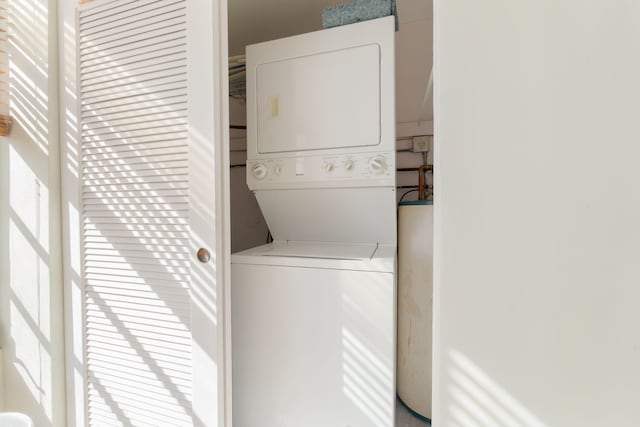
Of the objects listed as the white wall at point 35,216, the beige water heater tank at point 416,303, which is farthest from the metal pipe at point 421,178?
the white wall at point 35,216

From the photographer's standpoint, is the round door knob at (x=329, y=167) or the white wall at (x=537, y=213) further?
the round door knob at (x=329, y=167)

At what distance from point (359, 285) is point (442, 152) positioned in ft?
2.10

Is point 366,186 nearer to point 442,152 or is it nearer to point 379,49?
point 442,152

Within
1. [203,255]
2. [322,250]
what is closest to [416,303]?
[322,250]

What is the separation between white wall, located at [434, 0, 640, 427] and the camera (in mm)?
754

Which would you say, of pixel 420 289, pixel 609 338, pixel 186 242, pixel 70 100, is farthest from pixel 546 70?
pixel 70 100

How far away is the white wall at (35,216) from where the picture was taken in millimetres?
1608

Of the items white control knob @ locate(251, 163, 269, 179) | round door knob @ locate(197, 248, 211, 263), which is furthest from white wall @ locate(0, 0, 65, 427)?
white control knob @ locate(251, 163, 269, 179)

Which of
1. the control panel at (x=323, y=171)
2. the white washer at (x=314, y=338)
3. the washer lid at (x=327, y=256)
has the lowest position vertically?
the white washer at (x=314, y=338)

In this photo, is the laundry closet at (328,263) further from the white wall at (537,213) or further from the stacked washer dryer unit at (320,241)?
the white wall at (537,213)

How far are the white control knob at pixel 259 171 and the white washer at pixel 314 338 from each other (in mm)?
464

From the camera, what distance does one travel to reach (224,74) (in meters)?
1.33

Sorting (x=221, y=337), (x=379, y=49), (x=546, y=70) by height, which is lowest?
(x=221, y=337)

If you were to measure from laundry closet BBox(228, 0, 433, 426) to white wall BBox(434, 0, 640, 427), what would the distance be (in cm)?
37
